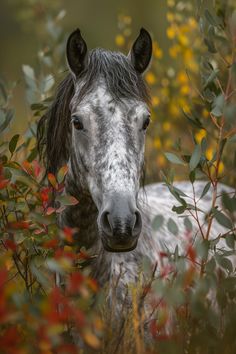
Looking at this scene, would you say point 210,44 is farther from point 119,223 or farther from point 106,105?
point 119,223

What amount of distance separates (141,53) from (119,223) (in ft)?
3.86

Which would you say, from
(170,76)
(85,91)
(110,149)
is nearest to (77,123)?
(85,91)

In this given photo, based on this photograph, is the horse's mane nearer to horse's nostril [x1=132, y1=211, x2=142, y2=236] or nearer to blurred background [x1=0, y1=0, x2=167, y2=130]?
horse's nostril [x1=132, y1=211, x2=142, y2=236]

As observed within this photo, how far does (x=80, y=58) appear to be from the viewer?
341cm

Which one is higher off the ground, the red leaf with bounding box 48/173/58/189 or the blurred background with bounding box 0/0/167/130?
the red leaf with bounding box 48/173/58/189

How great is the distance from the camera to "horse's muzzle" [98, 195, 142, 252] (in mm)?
2688

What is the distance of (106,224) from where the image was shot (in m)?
2.77

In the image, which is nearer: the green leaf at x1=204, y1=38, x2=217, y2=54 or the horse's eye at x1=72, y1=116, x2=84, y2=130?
the horse's eye at x1=72, y1=116, x2=84, y2=130

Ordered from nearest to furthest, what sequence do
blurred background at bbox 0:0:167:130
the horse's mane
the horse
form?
1. the horse
2. the horse's mane
3. blurred background at bbox 0:0:167:130

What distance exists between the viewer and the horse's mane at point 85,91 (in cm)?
323

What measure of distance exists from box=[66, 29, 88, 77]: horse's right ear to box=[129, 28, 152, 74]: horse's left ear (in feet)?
0.85

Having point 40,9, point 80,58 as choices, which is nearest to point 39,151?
point 80,58

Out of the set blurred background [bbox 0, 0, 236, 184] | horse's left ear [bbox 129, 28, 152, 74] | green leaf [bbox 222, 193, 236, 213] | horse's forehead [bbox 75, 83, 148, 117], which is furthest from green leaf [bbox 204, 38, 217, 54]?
green leaf [bbox 222, 193, 236, 213]

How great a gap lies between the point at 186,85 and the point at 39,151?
10.9ft
